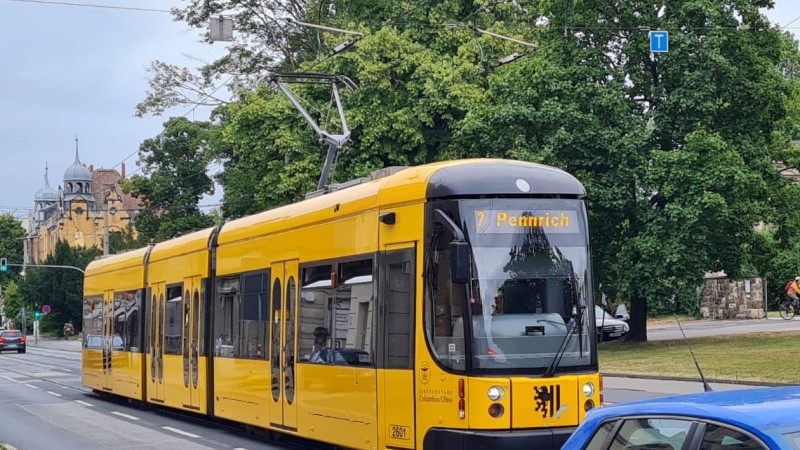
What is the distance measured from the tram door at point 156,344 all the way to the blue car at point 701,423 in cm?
1657

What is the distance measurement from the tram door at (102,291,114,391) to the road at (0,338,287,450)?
58cm

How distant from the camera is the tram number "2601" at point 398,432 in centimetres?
1113

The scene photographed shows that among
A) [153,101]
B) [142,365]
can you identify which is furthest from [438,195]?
[153,101]

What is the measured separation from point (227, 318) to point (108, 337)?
9452mm

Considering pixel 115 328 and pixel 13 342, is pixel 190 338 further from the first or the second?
pixel 13 342

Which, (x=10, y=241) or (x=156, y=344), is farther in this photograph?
(x=10, y=241)

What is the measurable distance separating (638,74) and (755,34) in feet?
12.1

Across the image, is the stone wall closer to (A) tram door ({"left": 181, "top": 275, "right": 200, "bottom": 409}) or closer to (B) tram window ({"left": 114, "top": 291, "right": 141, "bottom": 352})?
(B) tram window ({"left": 114, "top": 291, "right": 141, "bottom": 352})

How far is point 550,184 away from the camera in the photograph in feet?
37.9

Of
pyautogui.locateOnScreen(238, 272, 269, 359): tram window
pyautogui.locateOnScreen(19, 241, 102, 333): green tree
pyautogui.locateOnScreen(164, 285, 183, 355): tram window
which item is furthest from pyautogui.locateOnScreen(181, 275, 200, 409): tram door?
pyautogui.locateOnScreen(19, 241, 102, 333): green tree

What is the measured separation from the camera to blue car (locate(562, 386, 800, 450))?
4367 millimetres

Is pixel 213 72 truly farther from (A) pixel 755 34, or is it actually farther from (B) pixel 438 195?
(B) pixel 438 195

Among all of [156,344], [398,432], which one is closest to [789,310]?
[156,344]

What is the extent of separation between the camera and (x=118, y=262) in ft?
82.9
